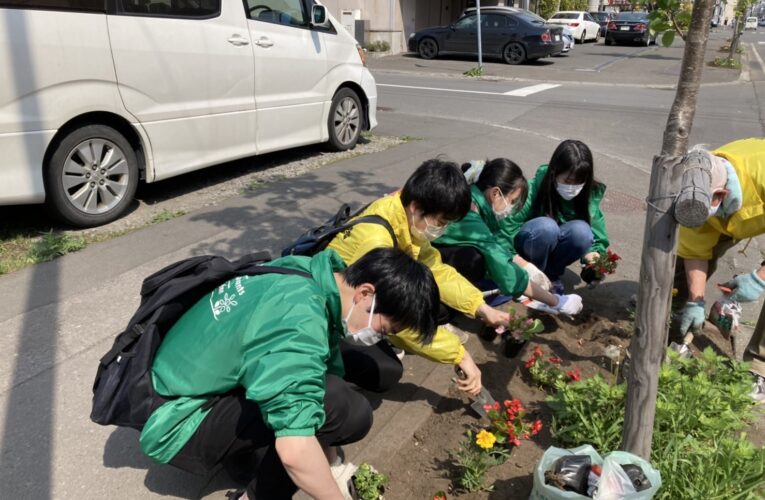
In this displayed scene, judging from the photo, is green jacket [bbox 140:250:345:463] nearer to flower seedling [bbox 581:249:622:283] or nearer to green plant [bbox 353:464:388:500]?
green plant [bbox 353:464:388:500]

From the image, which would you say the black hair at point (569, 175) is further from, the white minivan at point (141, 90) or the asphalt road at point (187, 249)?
the white minivan at point (141, 90)

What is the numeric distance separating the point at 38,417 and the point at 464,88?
1224 cm

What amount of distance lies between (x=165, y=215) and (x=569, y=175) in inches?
125

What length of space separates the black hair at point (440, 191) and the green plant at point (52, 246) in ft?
8.87

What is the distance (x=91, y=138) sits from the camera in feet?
13.9

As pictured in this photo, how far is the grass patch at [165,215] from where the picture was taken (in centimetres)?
465

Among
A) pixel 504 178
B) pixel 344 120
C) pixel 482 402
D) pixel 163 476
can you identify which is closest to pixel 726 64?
pixel 344 120

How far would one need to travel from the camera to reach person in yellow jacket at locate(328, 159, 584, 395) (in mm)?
2365

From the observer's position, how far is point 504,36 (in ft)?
60.7

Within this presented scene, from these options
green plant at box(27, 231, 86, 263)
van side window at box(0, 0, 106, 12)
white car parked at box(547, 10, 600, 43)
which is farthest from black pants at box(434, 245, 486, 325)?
white car parked at box(547, 10, 600, 43)

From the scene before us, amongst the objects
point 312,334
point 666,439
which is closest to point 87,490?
point 312,334

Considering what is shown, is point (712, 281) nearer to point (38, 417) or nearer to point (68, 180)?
point (38, 417)

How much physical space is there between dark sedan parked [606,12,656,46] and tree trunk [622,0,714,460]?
95.3 ft

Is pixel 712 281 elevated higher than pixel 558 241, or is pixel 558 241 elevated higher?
pixel 558 241
